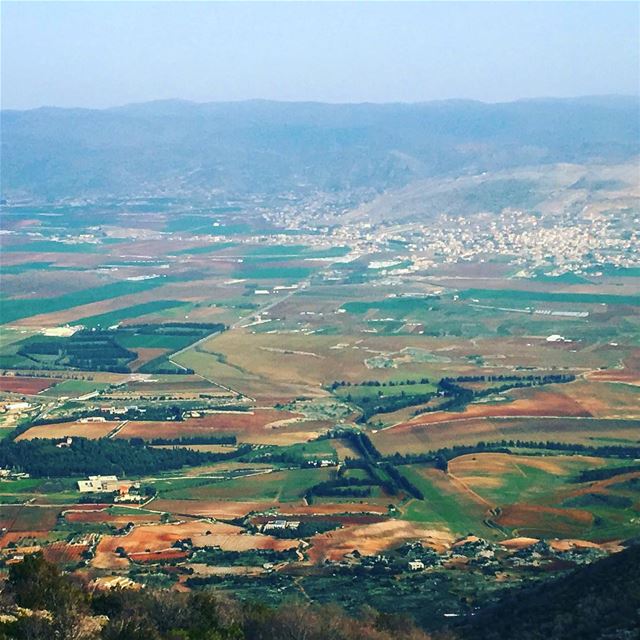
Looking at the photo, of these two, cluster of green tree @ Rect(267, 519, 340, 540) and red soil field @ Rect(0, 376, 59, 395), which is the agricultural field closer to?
cluster of green tree @ Rect(267, 519, 340, 540)

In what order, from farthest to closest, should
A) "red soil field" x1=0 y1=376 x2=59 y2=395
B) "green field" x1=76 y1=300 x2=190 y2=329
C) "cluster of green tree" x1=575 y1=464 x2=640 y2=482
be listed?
"green field" x1=76 y1=300 x2=190 y2=329, "red soil field" x1=0 y1=376 x2=59 y2=395, "cluster of green tree" x1=575 y1=464 x2=640 y2=482

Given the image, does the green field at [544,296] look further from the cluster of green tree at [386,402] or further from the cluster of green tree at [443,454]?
the cluster of green tree at [443,454]

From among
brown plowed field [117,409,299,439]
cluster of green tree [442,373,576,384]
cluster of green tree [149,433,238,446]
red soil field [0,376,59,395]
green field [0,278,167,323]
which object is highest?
cluster of green tree [149,433,238,446]

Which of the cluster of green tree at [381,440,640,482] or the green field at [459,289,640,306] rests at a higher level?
the cluster of green tree at [381,440,640,482]

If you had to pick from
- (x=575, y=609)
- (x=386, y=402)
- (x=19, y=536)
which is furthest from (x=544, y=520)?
(x=386, y=402)

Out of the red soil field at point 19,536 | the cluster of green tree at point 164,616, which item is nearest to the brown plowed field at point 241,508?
the red soil field at point 19,536

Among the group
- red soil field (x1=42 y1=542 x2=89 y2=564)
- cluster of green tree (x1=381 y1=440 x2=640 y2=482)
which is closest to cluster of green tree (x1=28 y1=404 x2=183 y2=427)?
cluster of green tree (x1=381 y1=440 x2=640 y2=482)

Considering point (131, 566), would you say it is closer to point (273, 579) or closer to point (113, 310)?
point (273, 579)

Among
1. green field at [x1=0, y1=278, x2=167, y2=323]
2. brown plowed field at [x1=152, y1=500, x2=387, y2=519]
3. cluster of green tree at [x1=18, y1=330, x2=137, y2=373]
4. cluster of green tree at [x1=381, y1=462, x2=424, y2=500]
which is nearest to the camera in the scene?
brown plowed field at [x1=152, y1=500, x2=387, y2=519]
